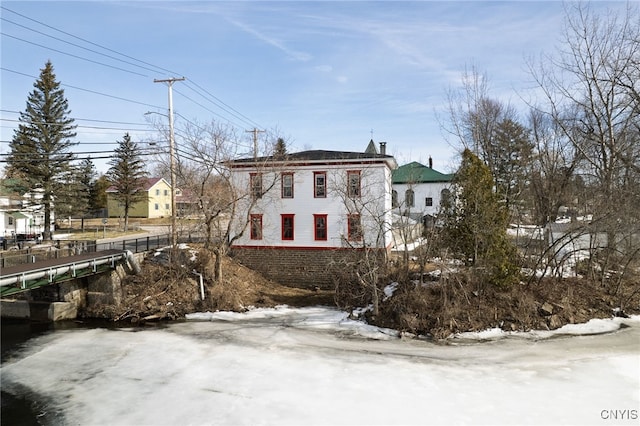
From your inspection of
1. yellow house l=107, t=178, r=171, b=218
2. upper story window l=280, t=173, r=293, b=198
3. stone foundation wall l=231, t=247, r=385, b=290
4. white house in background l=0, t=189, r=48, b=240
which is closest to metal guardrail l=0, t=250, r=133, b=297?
stone foundation wall l=231, t=247, r=385, b=290

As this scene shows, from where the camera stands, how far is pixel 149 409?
9305mm

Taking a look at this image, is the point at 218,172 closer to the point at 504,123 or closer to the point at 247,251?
the point at 247,251

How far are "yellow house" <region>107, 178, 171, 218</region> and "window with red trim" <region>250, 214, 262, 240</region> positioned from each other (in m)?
34.1

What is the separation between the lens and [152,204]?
5734cm

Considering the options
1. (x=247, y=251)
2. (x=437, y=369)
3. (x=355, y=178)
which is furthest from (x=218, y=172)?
(x=437, y=369)

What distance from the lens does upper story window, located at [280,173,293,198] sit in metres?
23.2

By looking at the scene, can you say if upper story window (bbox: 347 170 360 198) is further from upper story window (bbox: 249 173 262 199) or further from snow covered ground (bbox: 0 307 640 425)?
snow covered ground (bbox: 0 307 640 425)

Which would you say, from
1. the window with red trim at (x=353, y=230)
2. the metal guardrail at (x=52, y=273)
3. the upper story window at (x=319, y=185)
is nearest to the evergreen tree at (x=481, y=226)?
the window with red trim at (x=353, y=230)

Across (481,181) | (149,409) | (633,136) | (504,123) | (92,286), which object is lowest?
(149,409)

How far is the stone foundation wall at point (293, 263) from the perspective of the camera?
22.5 metres

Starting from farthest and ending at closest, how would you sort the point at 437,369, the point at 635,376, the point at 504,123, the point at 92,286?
the point at 504,123
the point at 92,286
the point at 437,369
the point at 635,376

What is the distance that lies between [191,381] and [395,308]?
8.41 meters

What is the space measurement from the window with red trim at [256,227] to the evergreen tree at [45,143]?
20330 mm

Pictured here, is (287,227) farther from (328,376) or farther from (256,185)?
(328,376)
